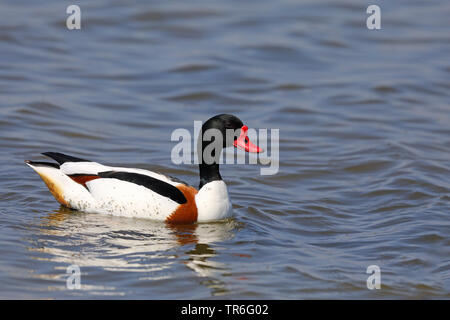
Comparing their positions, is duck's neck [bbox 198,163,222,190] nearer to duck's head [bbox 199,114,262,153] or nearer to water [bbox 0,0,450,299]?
duck's head [bbox 199,114,262,153]

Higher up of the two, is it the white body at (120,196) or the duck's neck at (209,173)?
the duck's neck at (209,173)

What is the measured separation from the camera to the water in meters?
7.43

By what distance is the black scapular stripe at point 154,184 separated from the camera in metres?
8.69

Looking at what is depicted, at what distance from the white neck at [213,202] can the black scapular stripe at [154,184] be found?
0.22 metres

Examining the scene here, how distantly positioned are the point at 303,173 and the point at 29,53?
7219 mm

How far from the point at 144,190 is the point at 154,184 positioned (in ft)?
0.42

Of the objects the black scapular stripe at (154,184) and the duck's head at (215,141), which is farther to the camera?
the duck's head at (215,141)

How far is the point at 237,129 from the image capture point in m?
8.91

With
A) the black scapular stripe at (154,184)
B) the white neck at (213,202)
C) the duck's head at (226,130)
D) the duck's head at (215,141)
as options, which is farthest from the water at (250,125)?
the duck's head at (226,130)
